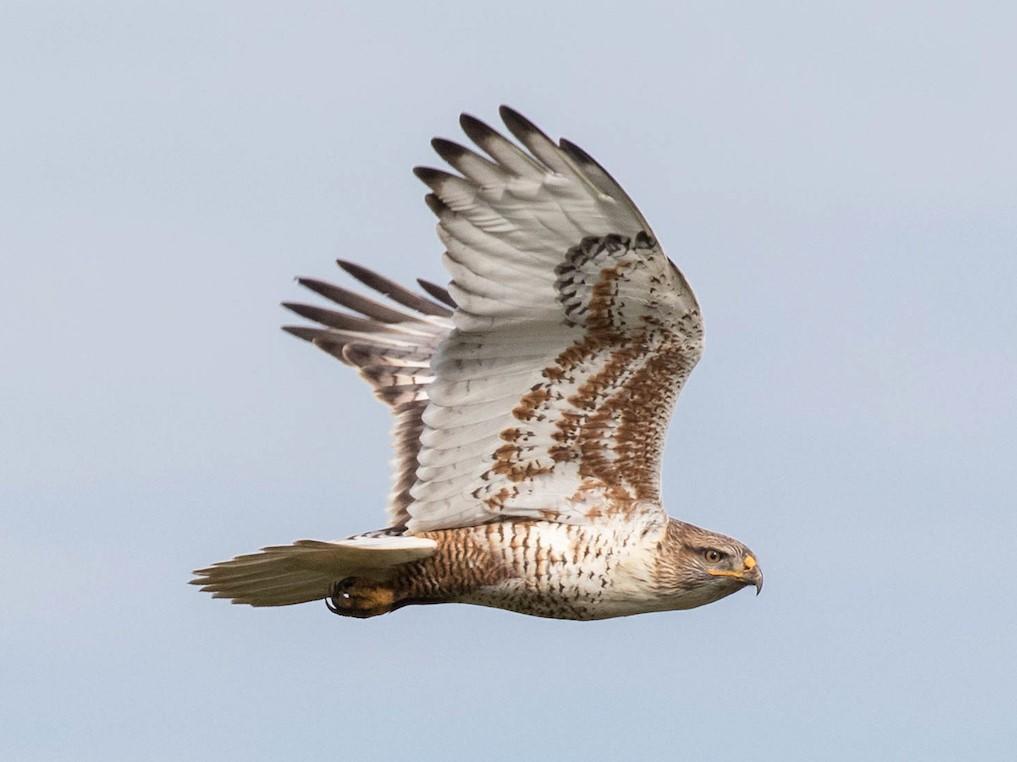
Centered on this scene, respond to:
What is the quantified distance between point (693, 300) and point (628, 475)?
1418 millimetres

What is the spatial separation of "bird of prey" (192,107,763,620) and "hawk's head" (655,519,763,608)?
0.04 ft

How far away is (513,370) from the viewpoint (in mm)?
13109

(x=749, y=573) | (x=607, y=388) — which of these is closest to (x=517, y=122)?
(x=607, y=388)

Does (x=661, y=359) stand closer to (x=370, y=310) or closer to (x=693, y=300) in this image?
(x=693, y=300)

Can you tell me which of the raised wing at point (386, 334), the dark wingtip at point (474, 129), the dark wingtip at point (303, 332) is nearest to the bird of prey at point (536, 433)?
the dark wingtip at point (474, 129)

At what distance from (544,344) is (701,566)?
1.83m

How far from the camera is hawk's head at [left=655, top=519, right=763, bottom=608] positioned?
13.6 m

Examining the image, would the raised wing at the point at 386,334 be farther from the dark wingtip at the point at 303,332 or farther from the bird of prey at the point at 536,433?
the bird of prey at the point at 536,433

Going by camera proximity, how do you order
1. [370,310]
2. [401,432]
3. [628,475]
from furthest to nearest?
1. [370,310]
2. [401,432]
3. [628,475]

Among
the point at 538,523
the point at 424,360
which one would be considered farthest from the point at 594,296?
the point at 424,360

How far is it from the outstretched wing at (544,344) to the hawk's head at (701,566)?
1.12 feet

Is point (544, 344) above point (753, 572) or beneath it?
above

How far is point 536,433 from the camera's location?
13391mm

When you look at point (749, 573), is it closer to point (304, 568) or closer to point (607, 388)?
point (607, 388)
